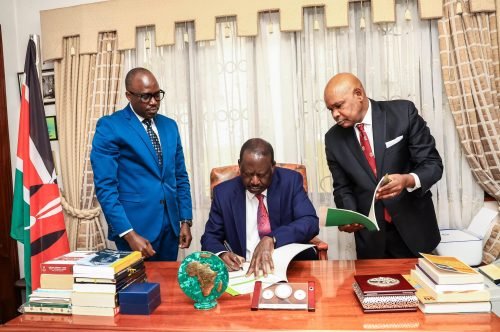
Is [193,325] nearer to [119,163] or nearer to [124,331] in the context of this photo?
[124,331]

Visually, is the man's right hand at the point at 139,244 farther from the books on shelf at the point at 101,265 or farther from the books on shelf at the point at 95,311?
the books on shelf at the point at 95,311

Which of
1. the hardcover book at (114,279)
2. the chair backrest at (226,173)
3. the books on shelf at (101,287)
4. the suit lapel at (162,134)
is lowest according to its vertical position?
the books on shelf at (101,287)

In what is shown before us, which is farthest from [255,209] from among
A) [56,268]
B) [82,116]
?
[82,116]

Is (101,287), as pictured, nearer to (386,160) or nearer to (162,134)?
(162,134)

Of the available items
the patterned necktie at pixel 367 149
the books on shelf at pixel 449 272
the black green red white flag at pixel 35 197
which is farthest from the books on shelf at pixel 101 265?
the patterned necktie at pixel 367 149

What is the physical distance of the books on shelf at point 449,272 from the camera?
1.49 m

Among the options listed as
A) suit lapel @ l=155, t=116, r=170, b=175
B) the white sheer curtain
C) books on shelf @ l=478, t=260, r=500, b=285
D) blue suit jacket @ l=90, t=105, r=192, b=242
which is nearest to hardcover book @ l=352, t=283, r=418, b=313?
books on shelf @ l=478, t=260, r=500, b=285

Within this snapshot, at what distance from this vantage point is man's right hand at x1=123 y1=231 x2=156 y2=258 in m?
2.40

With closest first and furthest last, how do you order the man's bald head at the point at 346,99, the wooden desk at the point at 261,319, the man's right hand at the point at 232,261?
the wooden desk at the point at 261,319, the man's right hand at the point at 232,261, the man's bald head at the point at 346,99

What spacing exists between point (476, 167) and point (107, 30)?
3.02 metres

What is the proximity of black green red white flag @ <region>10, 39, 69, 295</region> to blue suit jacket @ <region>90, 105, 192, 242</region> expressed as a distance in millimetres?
483

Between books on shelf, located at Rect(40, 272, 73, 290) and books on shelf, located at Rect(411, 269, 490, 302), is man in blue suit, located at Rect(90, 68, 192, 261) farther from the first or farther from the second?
books on shelf, located at Rect(411, 269, 490, 302)

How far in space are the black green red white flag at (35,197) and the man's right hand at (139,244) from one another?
683 mm

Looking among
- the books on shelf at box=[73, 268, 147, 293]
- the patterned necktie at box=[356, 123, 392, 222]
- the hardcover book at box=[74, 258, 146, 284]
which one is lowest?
the books on shelf at box=[73, 268, 147, 293]
